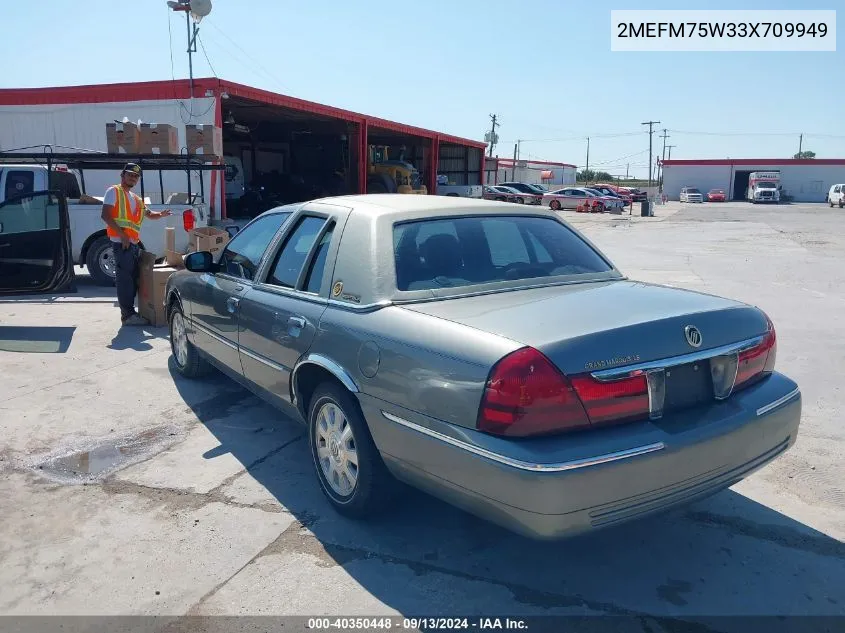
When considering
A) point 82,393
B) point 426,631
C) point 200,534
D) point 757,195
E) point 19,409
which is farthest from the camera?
point 757,195

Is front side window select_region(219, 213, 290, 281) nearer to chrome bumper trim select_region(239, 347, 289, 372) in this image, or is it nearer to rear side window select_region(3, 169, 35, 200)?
chrome bumper trim select_region(239, 347, 289, 372)

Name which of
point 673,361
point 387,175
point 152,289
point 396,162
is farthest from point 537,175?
point 673,361

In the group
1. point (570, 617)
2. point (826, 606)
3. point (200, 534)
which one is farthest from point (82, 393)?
point (826, 606)

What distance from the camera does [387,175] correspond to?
2664 centimetres

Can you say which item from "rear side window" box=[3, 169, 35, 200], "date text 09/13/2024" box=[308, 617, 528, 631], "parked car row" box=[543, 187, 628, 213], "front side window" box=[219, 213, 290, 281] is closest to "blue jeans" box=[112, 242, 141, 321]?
"rear side window" box=[3, 169, 35, 200]

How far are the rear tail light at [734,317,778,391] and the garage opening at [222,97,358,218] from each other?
56.3ft

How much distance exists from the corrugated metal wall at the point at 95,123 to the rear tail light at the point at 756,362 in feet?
42.6

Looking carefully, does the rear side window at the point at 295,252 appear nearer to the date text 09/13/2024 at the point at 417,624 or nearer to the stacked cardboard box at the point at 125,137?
the date text 09/13/2024 at the point at 417,624

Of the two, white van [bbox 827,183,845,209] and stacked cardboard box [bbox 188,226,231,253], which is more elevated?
white van [bbox 827,183,845,209]

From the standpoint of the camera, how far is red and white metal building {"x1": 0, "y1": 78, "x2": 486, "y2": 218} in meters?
14.9

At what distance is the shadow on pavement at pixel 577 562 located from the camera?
2895 mm

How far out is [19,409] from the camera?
532 cm

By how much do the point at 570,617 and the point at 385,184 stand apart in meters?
24.2

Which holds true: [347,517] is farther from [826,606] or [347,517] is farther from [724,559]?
[826,606]
